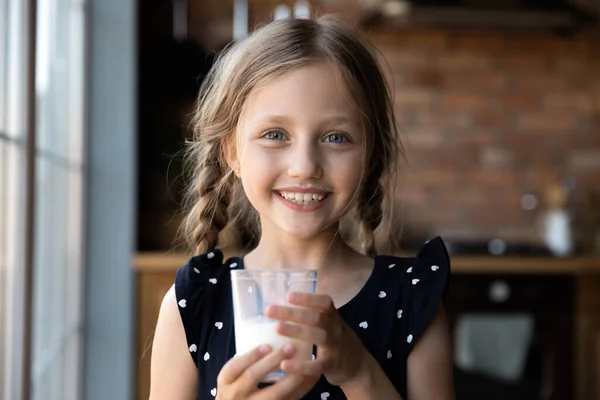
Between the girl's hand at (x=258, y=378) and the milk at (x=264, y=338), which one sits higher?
the milk at (x=264, y=338)

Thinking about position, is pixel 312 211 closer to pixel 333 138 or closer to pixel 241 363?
pixel 333 138

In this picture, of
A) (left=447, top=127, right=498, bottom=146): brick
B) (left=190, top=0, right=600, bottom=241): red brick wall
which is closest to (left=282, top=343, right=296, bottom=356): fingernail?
(left=190, top=0, right=600, bottom=241): red brick wall

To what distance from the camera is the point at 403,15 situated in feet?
12.5

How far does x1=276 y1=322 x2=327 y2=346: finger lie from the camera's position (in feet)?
2.85

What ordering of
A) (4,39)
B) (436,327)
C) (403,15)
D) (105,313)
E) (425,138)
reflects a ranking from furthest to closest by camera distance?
(425,138) < (403,15) < (105,313) < (4,39) < (436,327)

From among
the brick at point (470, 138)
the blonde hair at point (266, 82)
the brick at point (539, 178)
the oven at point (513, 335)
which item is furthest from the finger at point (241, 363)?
the brick at point (539, 178)

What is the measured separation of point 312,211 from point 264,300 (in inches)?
8.0

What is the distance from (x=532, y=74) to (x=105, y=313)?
2.28 m

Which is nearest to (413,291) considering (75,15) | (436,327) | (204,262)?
(436,327)

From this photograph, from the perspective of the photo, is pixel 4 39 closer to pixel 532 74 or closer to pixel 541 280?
pixel 541 280

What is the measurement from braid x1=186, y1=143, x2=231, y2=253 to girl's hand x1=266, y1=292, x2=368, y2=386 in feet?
1.29

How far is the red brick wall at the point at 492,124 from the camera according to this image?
4.26m

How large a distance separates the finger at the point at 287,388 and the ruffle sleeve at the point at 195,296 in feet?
0.77

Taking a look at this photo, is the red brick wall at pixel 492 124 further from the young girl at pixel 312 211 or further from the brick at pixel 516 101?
the young girl at pixel 312 211
